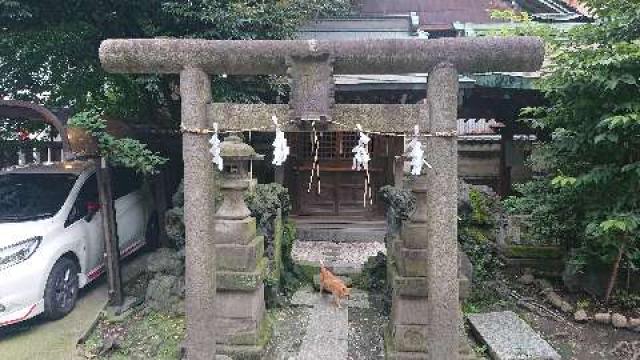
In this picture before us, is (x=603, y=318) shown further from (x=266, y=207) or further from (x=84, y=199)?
(x=84, y=199)

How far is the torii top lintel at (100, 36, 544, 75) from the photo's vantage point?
3996 mm

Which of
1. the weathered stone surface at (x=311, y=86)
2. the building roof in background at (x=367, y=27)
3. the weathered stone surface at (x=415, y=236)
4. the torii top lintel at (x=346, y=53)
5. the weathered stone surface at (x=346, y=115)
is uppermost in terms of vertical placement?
the building roof in background at (x=367, y=27)

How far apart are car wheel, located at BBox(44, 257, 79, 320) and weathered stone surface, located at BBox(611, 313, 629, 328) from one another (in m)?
7.63

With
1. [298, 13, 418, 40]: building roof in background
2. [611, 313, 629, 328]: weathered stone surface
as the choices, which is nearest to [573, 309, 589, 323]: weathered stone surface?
[611, 313, 629, 328]: weathered stone surface

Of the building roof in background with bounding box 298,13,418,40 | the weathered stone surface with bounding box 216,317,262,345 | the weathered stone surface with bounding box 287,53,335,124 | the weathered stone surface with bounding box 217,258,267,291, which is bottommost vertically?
the weathered stone surface with bounding box 216,317,262,345

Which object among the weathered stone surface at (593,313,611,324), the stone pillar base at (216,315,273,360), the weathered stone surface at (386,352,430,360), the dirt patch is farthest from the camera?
the weathered stone surface at (593,313,611,324)

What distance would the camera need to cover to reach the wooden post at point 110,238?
727cm

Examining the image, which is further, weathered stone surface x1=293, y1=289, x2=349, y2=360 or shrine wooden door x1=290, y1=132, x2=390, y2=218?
shrine wooden door x1=290, y1=132, x2=390, y2=218

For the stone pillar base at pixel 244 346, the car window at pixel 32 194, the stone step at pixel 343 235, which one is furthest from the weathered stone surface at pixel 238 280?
the stone step at pixel 343 235

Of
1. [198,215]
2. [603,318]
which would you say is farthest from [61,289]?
[603,318]

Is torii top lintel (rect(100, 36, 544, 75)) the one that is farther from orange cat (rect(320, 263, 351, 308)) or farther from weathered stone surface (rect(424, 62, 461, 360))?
orange cat (rect(320, 263, 351, 308))

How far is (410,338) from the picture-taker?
5.48 m

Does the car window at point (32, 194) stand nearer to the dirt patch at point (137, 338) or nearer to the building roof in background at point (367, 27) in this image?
the dirt patch at point (137, 338)

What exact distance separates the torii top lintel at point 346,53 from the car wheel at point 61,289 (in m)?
4.05
